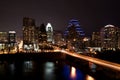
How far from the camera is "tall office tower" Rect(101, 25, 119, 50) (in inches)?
2789

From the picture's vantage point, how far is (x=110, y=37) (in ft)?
242

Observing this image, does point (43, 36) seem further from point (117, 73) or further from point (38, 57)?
point (117, 73)

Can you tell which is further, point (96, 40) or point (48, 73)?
point (96, 40)

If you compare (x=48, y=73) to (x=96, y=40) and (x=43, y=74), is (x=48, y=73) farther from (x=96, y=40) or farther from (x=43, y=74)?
(x=96, y=40)

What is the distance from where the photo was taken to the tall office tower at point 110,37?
70844 millimetres

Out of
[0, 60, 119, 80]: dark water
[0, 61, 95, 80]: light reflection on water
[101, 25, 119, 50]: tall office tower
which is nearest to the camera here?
[0, 60, 119, 80]: dark water

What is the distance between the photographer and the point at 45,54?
188ft

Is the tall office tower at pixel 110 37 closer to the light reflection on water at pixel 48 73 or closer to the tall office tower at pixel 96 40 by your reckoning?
the tall office tower at pixel 96 40

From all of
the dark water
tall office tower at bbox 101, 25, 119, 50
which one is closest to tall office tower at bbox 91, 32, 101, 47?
tall office tower at bbox 101, 25, 119, 50

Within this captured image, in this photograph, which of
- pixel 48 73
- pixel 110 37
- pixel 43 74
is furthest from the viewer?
pixel 110 37

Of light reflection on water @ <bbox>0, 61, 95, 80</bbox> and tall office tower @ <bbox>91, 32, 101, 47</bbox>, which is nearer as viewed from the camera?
light reflection on water @ <bbox>0, 61, 95, 80</bbox>

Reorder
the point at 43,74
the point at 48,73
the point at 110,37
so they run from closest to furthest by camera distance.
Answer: the point at 43,74 → the point at 48,73 → the point at 110,37

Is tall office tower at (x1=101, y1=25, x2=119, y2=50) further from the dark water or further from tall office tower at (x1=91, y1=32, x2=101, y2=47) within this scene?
the dark water

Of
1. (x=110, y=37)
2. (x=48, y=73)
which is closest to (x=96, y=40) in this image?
(x=110, y=37)
